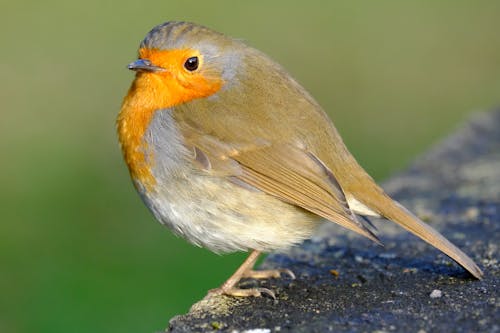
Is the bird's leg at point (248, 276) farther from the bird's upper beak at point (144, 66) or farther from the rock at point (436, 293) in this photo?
the bird's upper beak at point (144, 66)

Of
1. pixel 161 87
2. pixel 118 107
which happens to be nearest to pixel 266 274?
pixel 161 87

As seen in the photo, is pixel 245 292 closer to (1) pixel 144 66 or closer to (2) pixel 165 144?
(2) pixel 165 144

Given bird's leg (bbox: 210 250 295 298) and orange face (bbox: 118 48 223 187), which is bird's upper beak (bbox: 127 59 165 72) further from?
bird's leg (bbox: 210 250 295 298)

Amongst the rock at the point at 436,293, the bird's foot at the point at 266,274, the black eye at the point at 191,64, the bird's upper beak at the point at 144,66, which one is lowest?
the bird's foot at the point at 266,274

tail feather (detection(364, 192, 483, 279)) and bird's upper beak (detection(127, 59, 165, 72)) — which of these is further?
bird's upper beak (detection(127, 59, 165, 72))

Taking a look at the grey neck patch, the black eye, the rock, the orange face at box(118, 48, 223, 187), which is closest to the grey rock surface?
the rock

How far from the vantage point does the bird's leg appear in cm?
397

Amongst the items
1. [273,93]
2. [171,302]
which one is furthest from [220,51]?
[171,302]

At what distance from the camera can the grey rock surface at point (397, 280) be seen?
3430mm

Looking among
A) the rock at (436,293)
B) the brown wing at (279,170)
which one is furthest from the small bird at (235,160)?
the rock at (436,293)

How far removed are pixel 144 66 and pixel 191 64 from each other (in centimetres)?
21

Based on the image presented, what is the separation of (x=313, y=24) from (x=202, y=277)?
289 inches

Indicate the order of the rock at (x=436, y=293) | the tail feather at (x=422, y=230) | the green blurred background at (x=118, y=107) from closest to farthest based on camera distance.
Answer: the rock at (x=436, y=293), the tail feather at (x=422, y=230), the green blurred background at (x=118, y=107)

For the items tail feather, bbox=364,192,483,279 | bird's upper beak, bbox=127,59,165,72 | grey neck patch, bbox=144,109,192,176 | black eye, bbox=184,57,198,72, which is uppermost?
black eye, bbox=184,57,198,72
